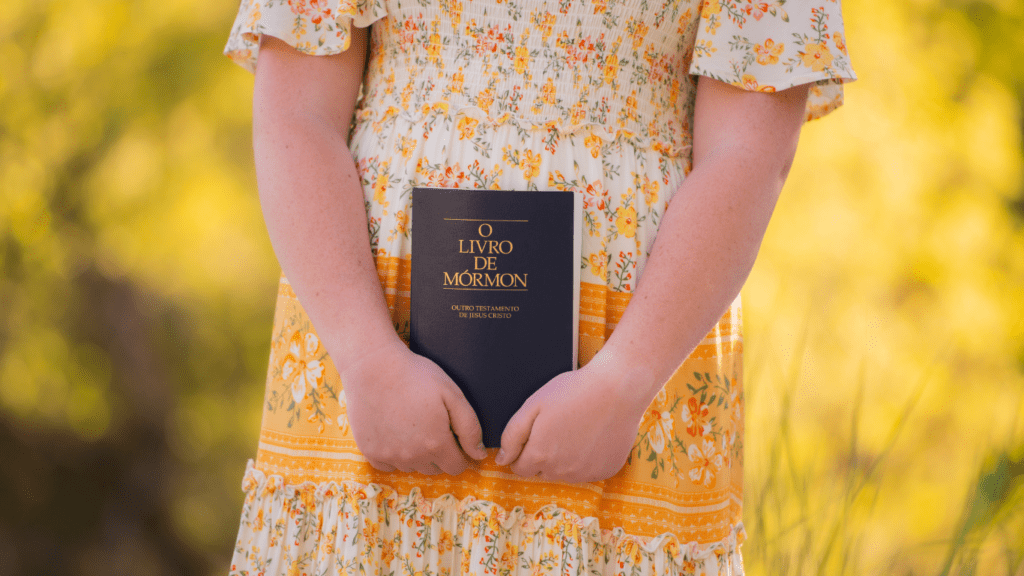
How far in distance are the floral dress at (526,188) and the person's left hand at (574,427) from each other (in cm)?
6

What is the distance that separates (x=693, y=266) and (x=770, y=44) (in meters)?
0.26

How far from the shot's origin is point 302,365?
2.25 feet

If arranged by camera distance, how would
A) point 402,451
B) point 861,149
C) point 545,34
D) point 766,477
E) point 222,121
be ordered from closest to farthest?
1. point 402,451
2. point 545,34
3. point 766,477
4. point 861,149
5. point 222,121

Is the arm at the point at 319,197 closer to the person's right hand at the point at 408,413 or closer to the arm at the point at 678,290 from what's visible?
the person's right hand at the point at 408,413

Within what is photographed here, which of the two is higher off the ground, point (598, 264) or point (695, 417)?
point (598, 264)

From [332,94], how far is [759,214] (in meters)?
0.47

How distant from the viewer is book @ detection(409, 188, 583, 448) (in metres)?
0.61

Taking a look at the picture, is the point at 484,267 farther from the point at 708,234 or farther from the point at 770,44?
the point at 770,44

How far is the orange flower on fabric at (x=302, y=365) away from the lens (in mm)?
677

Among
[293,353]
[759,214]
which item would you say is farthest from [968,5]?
[293,353]

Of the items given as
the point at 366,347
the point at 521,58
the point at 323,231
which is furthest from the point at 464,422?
the point at 521,58

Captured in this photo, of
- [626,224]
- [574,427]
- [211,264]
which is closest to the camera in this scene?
[574,427]

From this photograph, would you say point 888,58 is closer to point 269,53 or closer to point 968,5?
point 968,5

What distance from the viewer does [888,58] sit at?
2119 millimetres
